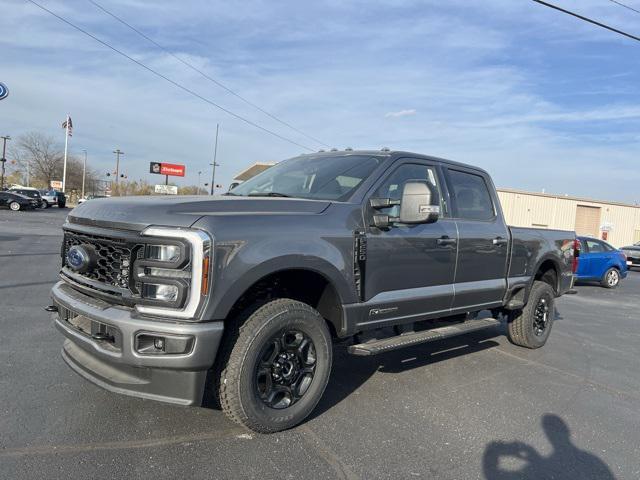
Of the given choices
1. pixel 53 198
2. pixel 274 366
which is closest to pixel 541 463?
pixel 274 366

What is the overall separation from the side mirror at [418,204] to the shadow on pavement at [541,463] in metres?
1.70

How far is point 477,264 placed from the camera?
5066 mm

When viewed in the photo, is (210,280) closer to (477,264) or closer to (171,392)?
(171,392)

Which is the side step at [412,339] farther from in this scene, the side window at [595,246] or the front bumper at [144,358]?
the side window at [595,246]

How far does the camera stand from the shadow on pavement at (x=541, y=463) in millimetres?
3107

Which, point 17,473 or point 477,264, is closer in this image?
point 17,473

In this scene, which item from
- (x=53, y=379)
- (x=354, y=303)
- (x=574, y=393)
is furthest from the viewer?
(x=574, y=393)

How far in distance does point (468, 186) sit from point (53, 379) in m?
4.33

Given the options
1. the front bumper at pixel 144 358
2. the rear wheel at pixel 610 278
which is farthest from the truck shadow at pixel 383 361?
the rear wheel at pixel 610 278

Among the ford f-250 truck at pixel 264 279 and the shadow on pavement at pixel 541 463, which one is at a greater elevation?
the ford f-250 truck at pixel 264 279

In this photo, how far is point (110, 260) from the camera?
3223 mm

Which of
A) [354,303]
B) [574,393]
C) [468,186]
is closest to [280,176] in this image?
[354,303]

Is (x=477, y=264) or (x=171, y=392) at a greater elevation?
(x=477, y=264)

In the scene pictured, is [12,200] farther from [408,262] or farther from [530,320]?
→ [408,262]
